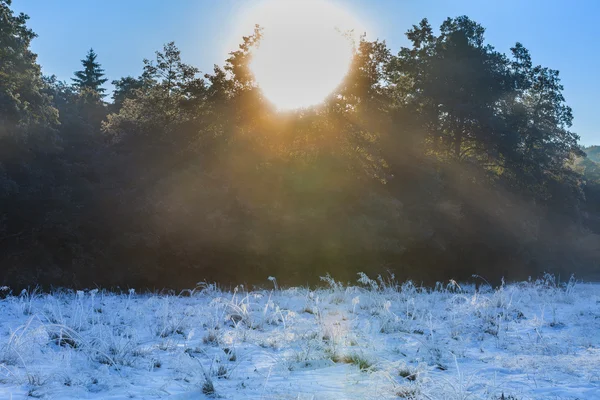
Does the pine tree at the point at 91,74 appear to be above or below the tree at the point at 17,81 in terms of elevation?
above

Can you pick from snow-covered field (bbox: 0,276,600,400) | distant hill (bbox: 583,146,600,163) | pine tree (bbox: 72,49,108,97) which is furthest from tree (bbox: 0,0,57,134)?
distant hill (bbox: 583,146,600,163)

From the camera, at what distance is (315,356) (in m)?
5.07

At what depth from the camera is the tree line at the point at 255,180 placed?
60.7 feet

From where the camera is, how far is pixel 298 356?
4.99 metres

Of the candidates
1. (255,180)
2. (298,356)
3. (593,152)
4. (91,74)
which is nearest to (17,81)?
(255,180)

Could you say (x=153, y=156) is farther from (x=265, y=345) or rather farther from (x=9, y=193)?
(x=265, y=345)

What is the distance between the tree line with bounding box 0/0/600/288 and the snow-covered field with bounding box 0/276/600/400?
11.2 metres

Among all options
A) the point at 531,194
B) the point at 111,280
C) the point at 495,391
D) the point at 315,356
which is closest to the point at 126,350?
the point at 315,356

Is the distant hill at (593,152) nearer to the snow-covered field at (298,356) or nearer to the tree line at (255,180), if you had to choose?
the tree line at (255,180)

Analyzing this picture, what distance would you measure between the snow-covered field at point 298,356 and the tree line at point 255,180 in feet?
36.9

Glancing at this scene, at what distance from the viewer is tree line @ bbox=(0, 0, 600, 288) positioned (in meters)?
18.5

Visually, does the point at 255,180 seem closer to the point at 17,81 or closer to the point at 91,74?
the point at 17,81

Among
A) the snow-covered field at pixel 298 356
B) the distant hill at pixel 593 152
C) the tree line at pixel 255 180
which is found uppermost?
the distant hill at pixel 593 152

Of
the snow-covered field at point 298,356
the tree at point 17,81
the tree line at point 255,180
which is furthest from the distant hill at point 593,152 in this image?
the tree at point 17,81
